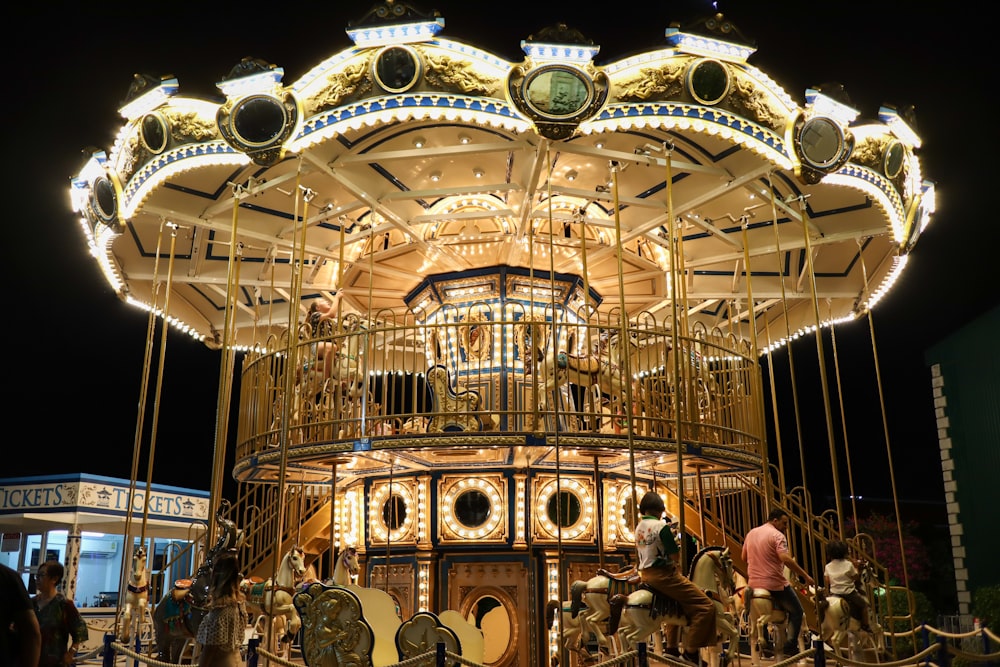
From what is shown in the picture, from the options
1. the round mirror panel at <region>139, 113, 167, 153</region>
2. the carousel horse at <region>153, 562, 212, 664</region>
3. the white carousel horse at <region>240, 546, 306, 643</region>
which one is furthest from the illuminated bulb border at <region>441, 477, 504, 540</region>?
the round mirror panel at <region>139, 113, 167, 153</region>

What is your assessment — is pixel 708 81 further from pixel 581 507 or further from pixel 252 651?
pixel 252 651

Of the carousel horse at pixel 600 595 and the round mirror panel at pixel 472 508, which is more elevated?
the round mirror panel at pixel 472 508

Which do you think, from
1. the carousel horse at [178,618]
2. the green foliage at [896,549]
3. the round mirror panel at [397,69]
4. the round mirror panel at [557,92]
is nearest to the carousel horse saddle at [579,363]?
the round mirror panel at [557,92]

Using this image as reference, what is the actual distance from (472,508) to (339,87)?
221 inches

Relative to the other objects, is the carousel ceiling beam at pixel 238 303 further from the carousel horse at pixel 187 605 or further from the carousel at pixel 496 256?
the carousel horse at pixel 187 605

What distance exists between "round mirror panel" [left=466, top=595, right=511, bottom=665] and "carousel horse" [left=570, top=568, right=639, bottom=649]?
8.00 ft

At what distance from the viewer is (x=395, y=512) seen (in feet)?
41.1

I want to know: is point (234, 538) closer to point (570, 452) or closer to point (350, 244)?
point (570, 452)

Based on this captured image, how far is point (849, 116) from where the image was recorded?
10891 millimetres

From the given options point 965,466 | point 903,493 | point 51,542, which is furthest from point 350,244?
point 903,493

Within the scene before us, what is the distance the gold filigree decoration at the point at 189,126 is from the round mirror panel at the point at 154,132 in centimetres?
11

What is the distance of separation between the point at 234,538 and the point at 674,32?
280 inches

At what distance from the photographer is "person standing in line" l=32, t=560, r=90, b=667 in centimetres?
708

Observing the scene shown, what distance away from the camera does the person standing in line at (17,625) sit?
4.69 m
